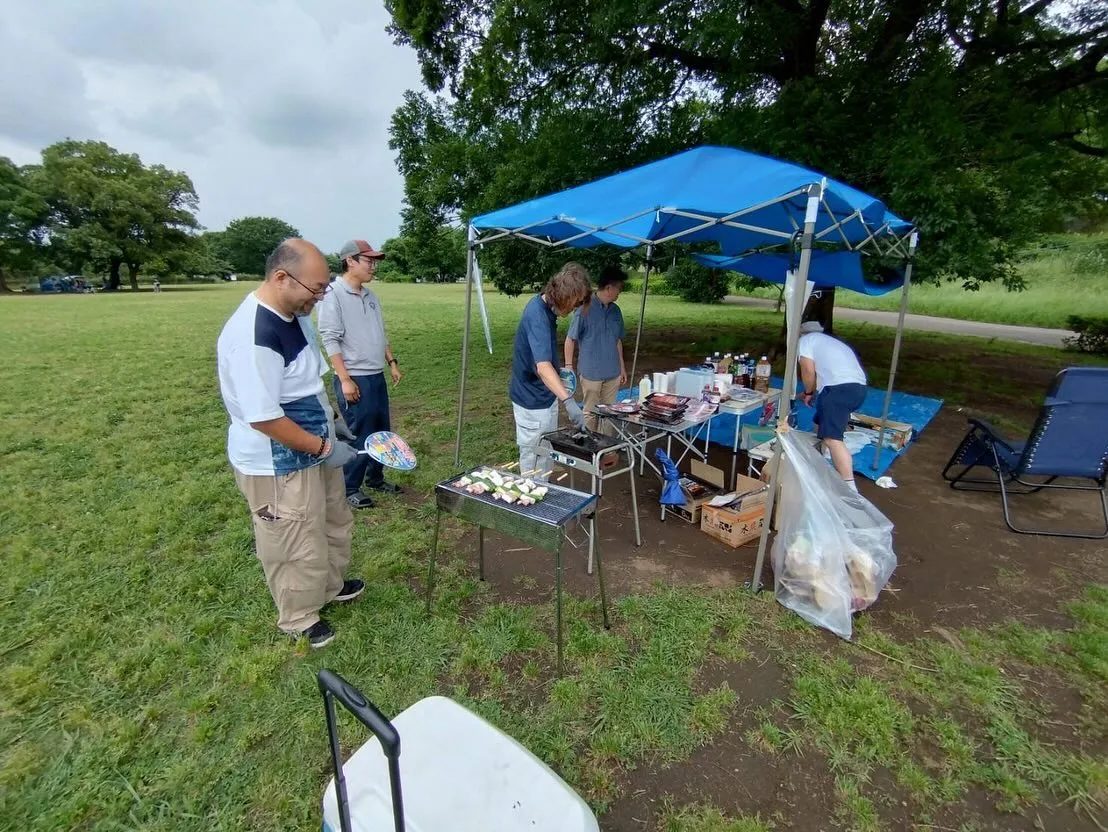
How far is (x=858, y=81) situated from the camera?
5.29 metres

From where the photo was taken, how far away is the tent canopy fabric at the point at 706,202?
2.87 metres

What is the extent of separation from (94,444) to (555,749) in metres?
5.90

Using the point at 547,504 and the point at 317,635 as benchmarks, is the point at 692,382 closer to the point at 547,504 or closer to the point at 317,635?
the point at 547,504

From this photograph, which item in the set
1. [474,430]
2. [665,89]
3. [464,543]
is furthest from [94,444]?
[665,89]

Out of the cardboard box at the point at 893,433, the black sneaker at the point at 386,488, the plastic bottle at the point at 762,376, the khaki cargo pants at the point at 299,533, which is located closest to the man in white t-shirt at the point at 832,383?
the plastic bottle at the point at 762,376

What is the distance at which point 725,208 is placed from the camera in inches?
114

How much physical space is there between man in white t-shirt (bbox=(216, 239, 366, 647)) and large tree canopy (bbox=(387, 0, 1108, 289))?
16.3 feet

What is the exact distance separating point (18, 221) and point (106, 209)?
5098 millimetres

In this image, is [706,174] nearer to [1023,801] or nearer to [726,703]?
[726,703]

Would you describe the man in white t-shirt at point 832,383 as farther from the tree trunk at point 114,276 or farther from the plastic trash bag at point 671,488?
the tree trunk at point 114,276

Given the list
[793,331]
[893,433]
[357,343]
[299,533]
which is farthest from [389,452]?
[893,433]

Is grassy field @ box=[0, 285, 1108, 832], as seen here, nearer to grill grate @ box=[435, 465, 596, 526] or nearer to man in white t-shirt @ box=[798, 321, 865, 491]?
grill grate @ box=[435, 465, 596, 526]

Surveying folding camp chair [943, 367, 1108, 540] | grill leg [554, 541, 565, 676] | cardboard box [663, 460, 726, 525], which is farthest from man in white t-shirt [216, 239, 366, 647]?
folding camp chair [943, 367, 1108, 540]

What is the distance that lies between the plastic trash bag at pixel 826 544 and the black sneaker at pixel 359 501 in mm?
2912
